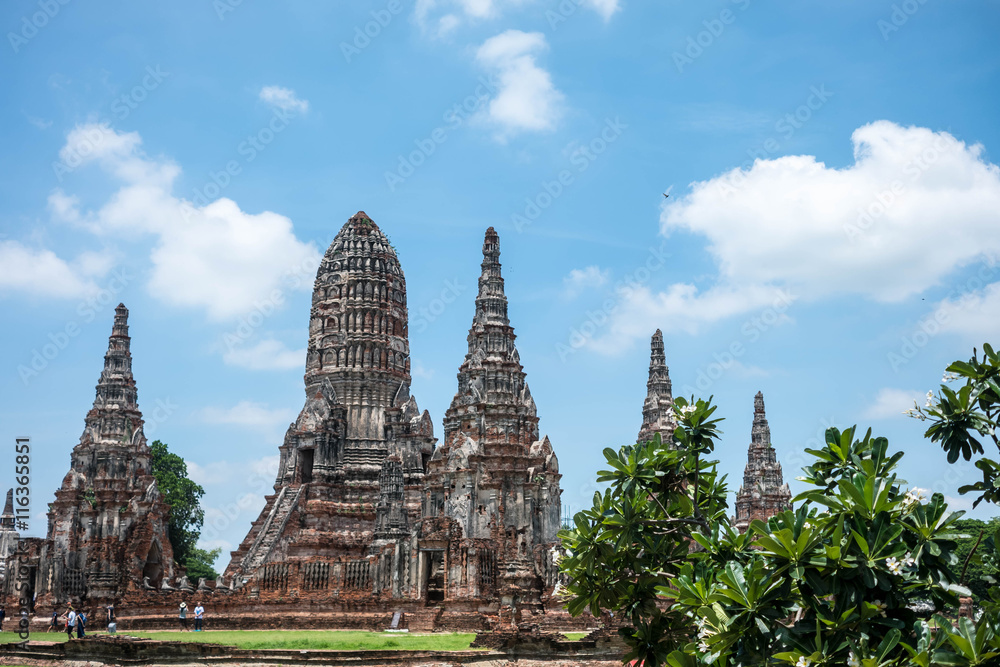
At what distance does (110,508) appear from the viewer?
53531 millimetres

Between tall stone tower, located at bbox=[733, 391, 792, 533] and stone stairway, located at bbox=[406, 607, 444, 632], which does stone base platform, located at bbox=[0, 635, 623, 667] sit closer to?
stone stairway, located at bbox=[406, 607, 444, 632]

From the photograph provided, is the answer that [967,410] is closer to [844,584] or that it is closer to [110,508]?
[844,584]

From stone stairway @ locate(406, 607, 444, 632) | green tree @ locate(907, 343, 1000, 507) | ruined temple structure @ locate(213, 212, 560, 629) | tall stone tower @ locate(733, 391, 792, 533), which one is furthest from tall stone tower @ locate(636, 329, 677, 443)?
green tree @ locate(907, 343, 1000, 507)

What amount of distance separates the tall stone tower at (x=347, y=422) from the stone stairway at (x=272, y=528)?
0.07 metres

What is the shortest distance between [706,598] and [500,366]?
39.8 metres

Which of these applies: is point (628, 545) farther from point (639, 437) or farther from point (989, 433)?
point (639, 437)

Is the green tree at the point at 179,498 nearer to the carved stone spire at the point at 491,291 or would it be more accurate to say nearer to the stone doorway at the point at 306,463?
the stone doorway at the point at 306,463

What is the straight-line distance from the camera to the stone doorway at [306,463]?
191ft

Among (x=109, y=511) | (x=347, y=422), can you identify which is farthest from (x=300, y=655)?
(x=347, y=422)

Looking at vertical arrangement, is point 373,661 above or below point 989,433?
below

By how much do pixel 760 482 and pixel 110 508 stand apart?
1584 inches

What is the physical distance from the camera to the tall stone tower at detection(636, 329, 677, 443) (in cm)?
6481

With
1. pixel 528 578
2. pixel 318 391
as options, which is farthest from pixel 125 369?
pixel 528 578

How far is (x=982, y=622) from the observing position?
934 centimetres
